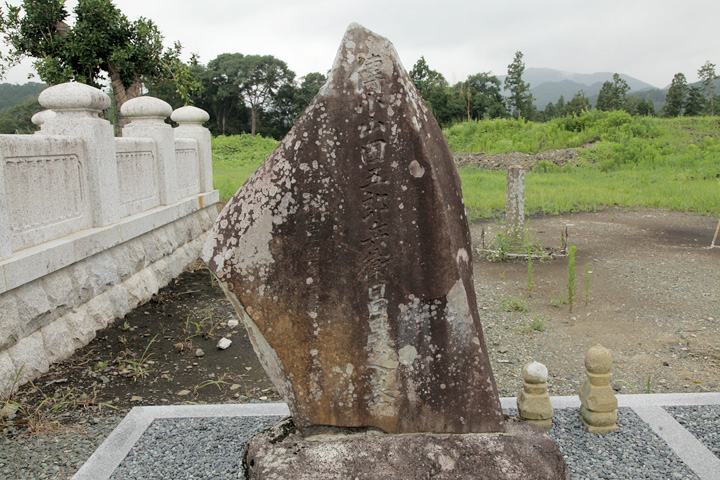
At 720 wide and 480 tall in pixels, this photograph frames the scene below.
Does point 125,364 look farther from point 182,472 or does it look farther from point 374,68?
point 374,68

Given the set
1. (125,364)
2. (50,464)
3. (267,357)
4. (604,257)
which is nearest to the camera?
(267,357)

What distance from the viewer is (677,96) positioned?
31.4 m

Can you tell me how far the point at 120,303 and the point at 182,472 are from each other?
3153 mm

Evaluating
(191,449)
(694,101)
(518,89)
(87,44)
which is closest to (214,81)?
(518,89)

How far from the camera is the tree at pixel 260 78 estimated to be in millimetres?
32812

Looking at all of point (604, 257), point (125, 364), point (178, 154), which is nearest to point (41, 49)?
point (178, 154)

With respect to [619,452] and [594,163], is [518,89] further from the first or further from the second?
[619,452]

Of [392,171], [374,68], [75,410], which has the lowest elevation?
[75,410]

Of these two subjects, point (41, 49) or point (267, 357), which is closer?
point (267, 357)

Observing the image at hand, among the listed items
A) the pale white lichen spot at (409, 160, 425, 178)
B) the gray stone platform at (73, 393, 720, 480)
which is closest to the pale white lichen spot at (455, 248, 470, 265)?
the pale white lichen spot at (409, 160, 425, 178)

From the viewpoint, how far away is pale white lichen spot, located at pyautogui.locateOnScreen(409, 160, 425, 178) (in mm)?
2266

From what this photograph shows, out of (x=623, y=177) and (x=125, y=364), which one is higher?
(x=623, y=177)

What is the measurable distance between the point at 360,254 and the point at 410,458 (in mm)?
852

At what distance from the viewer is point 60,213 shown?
15.8 ft
